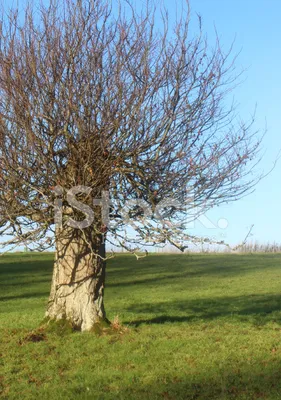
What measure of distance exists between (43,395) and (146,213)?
13.7ft

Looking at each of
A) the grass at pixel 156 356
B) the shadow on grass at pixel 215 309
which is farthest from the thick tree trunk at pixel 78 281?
the shadow on grass at pixel 215 309

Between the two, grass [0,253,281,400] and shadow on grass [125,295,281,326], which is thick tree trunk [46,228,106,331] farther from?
shadow on grass [125,295,281,326]

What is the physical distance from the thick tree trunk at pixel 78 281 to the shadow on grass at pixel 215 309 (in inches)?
91.8

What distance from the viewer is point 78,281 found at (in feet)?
44.3

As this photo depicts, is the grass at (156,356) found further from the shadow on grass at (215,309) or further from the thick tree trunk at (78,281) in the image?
the thick tree trunk at (78,281)

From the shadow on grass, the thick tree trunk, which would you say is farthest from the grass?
the thick tree trunk

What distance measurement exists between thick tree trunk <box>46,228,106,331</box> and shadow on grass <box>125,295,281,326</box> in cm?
233

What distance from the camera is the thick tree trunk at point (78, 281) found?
529 inches

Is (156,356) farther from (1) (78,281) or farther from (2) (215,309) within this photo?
(2) (215,309)

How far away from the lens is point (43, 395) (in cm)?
1009

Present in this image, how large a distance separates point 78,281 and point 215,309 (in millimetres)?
9270

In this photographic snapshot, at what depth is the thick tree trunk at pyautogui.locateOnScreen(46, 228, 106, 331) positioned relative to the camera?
13.4 meters

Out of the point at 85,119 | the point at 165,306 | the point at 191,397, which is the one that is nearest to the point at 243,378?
the point at 191,397

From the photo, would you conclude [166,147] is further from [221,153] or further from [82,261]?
[82,261]
